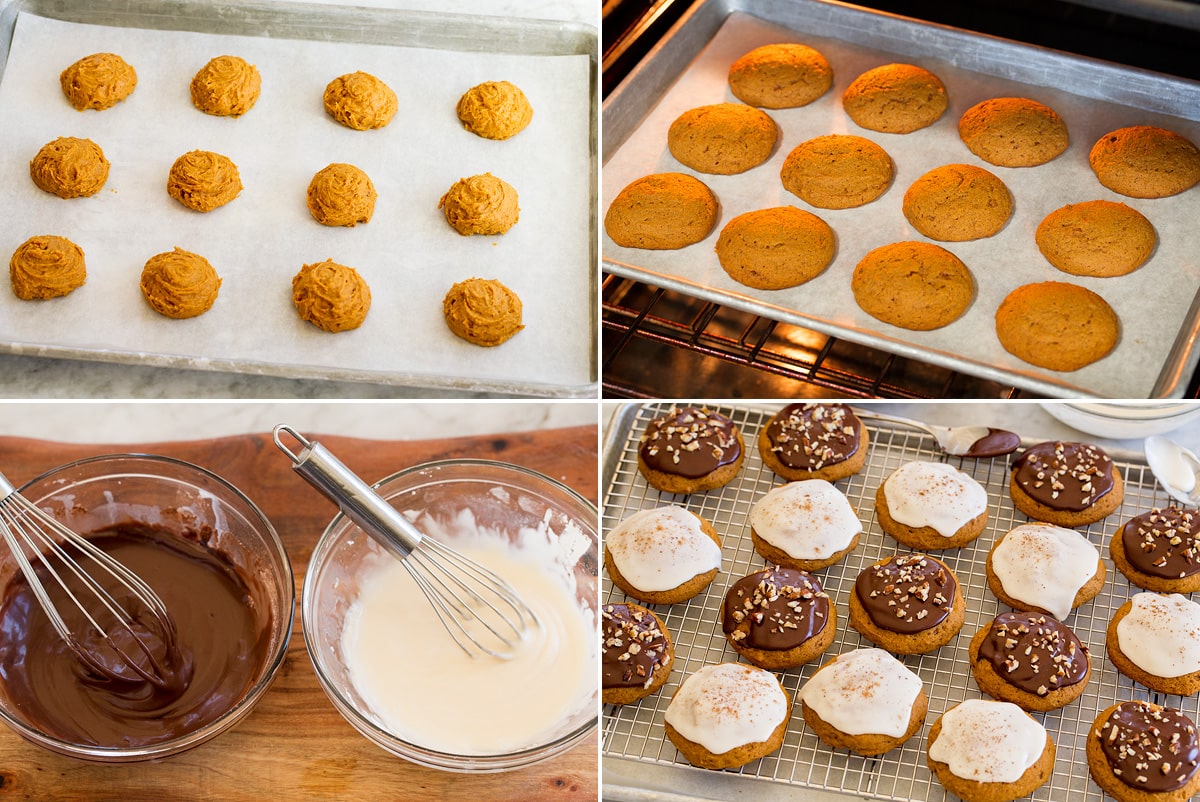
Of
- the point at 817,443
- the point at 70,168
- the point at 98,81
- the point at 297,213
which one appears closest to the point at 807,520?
the point at 817,443

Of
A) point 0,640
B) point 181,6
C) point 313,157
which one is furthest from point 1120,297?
point 181,6

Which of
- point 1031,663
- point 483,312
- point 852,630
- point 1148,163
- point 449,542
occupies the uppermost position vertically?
point 1148,163

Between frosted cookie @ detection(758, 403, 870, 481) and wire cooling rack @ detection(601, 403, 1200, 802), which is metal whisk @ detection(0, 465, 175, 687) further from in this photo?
frosted cookie @ detection(758, 403, 870, 481)

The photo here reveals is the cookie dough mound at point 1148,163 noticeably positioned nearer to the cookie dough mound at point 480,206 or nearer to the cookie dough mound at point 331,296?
the cookie dough mound at point 480,206

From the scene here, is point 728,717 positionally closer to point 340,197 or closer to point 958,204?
point 958,204

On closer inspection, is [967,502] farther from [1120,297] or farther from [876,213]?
[876,213]

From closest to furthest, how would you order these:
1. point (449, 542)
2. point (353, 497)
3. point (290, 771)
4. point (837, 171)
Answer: point (353, 497), point (290, 771), point (449, 542), point (837, 171)
